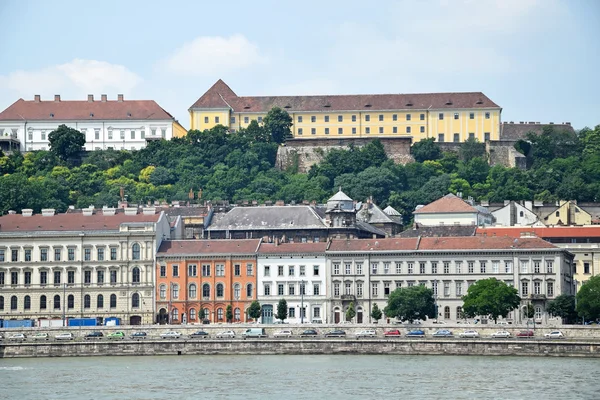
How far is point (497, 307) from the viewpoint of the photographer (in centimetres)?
8862

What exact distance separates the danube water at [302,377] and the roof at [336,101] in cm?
7422

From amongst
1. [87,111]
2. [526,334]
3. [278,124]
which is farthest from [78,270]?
[87,111]

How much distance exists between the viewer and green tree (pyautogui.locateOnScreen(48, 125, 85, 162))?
148125 millimetres

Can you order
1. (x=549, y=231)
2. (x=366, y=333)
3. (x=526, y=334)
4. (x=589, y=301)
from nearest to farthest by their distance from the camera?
(x=526, y=334) < (x=366, y=333) < (x=589, y=301) < (x=549, y=231)

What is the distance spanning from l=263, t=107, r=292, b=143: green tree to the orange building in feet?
168

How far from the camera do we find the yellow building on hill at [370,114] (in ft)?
494

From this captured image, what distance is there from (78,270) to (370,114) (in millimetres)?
58422

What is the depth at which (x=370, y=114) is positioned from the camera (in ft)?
505

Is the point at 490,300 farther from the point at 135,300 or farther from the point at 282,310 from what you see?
the point at 135,300

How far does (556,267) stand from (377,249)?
10606 millimetres

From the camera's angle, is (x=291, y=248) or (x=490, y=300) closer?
(x=490, y=300)

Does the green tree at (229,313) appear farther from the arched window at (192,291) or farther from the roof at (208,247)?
the roof at (208,247)

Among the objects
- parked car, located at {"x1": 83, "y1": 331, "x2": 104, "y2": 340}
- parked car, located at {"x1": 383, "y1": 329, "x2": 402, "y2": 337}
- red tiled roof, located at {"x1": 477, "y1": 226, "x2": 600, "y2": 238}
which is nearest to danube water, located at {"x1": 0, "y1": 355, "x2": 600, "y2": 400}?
parked car, located at {"x1": 383, "y1": 329, "x2": 402, "y2": 337}

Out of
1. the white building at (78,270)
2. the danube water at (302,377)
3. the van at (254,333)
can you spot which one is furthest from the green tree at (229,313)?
the danube water at (302,377)
